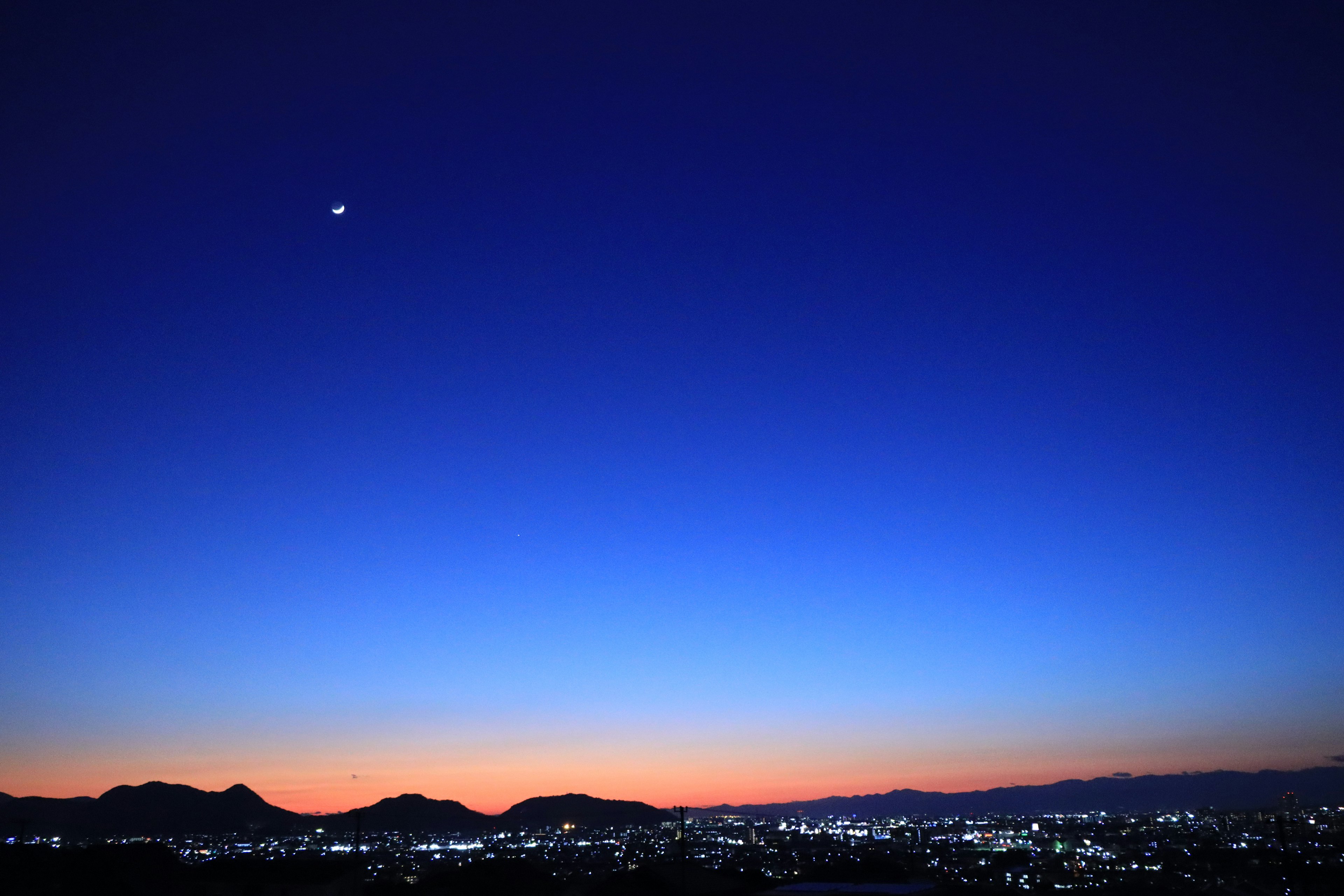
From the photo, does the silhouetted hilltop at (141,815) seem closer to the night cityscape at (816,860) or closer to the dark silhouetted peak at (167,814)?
the dark silhouetted peak at (167,814)

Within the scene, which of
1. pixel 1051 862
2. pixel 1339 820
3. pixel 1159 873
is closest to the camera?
pixel 1159 873

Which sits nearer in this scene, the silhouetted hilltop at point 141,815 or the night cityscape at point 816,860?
the night cityscape at point 816,860

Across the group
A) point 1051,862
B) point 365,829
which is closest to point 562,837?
point 365,829

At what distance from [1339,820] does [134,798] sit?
23432cm

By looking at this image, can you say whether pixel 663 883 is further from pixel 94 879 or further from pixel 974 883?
pixel 94 879

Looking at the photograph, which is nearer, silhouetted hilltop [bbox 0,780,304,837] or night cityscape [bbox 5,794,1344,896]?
night cityscape [bbox 5,794,1344,896]

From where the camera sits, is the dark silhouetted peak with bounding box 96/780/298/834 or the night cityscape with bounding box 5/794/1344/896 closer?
the night cityscape with bounding box 5/794/1344/896

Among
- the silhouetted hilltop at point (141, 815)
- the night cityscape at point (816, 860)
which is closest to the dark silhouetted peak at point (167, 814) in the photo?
the silhouetted hilltop at point (141, 815)

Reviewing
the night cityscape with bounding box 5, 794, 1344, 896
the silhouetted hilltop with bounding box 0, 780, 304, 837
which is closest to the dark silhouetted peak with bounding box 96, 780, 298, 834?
the silhouetted hilltop with bounding box 0, 780, 304, 837

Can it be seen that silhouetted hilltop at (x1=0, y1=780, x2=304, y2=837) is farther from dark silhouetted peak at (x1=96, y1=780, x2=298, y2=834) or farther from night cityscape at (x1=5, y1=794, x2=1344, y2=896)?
night cityscape at (x1=5, y1=794, x2=1344, y2=896)

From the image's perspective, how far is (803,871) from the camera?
187ft

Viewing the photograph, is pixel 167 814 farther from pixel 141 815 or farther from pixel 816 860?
pixel 816 860

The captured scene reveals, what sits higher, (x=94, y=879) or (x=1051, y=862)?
(x=94, y=879)

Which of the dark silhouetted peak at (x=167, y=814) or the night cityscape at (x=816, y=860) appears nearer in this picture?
the night cityscape at (x=816, y=860)
